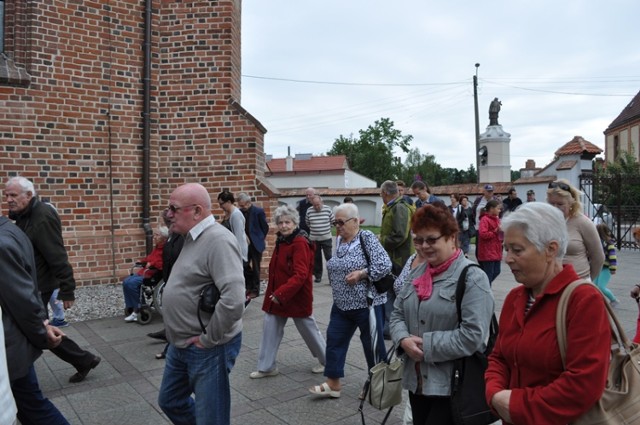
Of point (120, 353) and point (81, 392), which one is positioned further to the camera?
point (120, 353)

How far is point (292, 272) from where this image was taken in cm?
481

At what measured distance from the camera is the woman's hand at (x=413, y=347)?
2703 mm

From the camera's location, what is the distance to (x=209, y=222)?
311 cm

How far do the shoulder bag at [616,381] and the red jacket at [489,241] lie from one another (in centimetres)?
547

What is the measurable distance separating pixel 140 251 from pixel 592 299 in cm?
860

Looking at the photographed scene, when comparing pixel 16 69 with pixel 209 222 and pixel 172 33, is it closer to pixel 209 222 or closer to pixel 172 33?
pixel 172 33

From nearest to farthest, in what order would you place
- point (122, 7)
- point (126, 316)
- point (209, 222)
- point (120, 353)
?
1. point (209, 222)
2. point (120, 353)
3. point (126, 316)
4. point (122, 7)

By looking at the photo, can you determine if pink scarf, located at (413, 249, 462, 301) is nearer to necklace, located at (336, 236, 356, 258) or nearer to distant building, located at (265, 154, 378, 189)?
necklace, located at (336, 236, 356, 258)

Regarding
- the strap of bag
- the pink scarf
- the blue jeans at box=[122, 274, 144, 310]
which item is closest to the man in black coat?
the blue jeans at box=[122, 274, 144, 310]

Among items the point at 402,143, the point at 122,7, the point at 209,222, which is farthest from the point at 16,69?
the point at 402,143

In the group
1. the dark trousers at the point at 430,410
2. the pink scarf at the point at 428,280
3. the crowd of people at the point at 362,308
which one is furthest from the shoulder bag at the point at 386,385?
the pink scarf at the point at 428,280

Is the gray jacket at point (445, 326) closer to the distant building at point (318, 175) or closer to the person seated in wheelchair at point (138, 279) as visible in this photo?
the person seated in wheelchair at point (138, 279)

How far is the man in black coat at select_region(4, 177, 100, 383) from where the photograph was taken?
4656 mm

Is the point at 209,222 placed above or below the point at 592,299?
above
